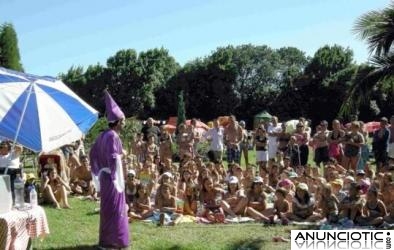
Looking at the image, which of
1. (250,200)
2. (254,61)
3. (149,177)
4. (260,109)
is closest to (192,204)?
(250,200)

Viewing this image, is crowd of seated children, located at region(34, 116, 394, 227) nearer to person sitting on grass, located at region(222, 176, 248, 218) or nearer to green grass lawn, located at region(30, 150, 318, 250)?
person sitting on grass, located at region(222, 176, 248, 218)

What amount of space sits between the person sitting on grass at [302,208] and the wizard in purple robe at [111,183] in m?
3.28

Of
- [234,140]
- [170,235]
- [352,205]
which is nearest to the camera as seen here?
[170,235]

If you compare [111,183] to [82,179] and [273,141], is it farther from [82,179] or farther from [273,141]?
[273,141]

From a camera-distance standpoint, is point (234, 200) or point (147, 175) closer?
point (234, 200)

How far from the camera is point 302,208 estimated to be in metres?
9.34

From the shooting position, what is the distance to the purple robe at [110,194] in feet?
23.2

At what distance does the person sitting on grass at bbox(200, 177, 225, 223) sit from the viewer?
32.2 feet

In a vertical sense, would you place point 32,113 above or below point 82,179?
above

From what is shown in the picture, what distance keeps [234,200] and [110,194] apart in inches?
141

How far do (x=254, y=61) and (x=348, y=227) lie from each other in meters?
52.1

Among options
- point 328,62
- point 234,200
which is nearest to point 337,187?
point 234,200

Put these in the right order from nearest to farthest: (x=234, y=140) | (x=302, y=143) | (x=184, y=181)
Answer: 1. (x=184, y=181)
2. (x=302, y=143)
3. (x=234, y=140)

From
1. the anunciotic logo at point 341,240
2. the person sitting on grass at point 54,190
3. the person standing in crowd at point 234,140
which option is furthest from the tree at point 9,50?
the anunciotic logo at point 341,240
